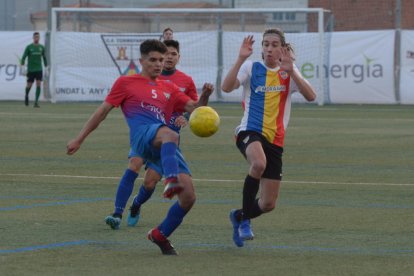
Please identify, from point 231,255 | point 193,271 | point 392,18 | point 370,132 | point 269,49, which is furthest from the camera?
point 392,18

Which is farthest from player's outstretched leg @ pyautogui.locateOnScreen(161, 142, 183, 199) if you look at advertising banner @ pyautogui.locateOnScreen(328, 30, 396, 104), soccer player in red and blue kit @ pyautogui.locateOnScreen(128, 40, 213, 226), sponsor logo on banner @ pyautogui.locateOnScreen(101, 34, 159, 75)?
sponsor logo on banner @ pyautogui.locateOnScreen(101, 34, 159, 75)

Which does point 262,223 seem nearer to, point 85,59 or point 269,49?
point 269,49

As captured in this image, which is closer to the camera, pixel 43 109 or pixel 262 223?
pixel 262 223

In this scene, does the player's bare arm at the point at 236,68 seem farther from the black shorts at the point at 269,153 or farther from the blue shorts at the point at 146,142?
the blue shorts at the point at 146,142

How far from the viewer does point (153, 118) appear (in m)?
9.73

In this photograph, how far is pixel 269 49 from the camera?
396 inches

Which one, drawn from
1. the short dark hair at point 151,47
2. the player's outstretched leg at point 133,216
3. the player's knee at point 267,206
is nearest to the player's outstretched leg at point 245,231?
the player's knee at point 267,206

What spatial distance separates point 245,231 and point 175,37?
1081 inches

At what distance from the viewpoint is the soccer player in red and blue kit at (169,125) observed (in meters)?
10.4

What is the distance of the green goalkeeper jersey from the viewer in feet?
111

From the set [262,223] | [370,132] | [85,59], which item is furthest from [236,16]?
[262,223]

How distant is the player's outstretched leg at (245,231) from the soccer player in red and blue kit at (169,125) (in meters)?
0.82

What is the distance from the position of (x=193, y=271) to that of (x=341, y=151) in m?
11.5

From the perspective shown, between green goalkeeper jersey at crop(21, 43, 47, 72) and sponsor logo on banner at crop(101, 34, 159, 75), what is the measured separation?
310 cm
